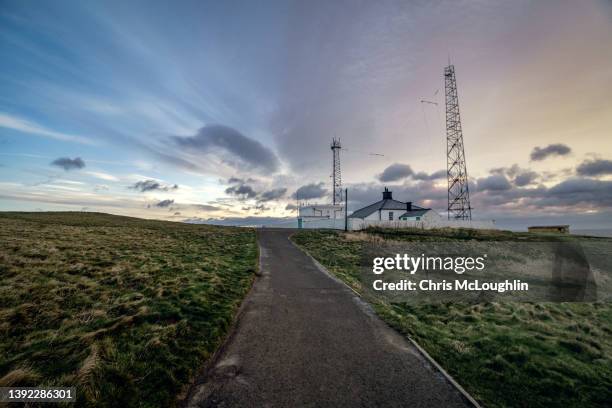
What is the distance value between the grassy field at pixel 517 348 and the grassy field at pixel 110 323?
216 inches

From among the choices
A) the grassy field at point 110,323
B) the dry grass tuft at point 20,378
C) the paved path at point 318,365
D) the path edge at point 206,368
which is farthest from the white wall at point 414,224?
the dry grass tuft at point 20,378

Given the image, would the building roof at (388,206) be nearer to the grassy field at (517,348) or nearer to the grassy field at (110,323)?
the grassy field at (517,348)

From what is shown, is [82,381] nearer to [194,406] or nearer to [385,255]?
[194,406]

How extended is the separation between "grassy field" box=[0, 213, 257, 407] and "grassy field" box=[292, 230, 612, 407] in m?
5.48

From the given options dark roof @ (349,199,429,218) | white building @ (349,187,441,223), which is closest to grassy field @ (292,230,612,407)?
white building @ (349,187,441,223)

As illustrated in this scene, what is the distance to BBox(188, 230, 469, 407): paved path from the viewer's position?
4.30 metres

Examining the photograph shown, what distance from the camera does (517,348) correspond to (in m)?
6.68

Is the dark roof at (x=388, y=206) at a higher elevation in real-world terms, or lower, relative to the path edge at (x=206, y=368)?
higher

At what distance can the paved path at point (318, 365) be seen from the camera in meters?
4.30

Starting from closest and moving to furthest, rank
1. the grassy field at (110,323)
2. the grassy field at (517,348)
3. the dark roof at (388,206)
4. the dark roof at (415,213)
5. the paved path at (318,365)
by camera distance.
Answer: the paved path at (318,365) < the grassy field at (110,323) < the grassy field at (517,348) < the dark roof at (415,213) < the dark roof at (388,206)

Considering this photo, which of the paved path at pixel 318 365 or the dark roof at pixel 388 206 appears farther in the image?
the dark roof at pixel 388 206

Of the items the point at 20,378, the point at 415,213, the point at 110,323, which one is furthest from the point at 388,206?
the point at 20,378

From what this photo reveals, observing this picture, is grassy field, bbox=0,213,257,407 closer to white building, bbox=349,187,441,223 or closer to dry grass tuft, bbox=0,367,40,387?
dry grass tuft, bbox=0,367,40,387

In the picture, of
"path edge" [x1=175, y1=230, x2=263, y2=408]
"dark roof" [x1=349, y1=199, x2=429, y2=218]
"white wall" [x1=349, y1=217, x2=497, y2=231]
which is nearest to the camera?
"path edge" [x1=175, y1=230, x2=263, y2=408]
